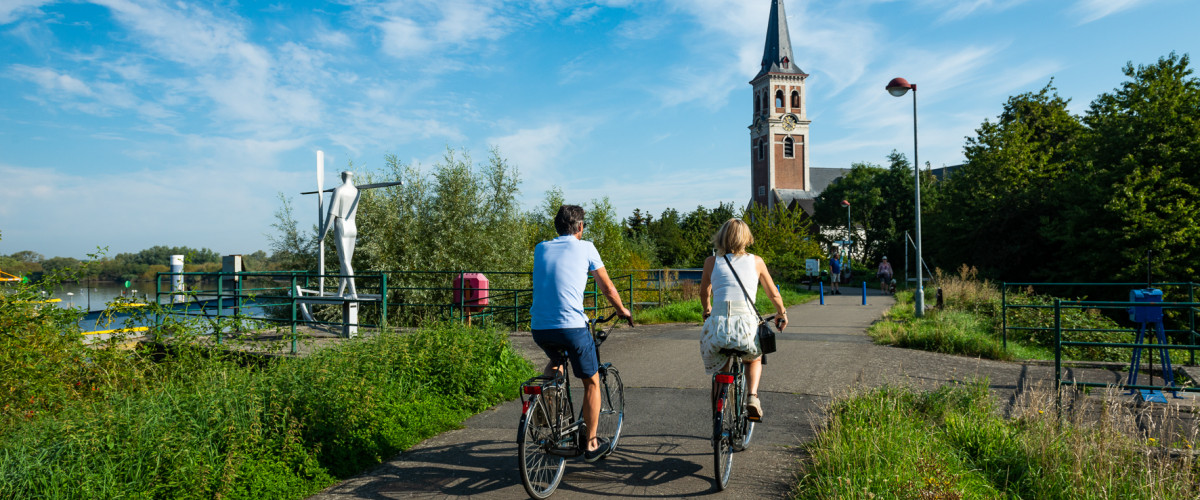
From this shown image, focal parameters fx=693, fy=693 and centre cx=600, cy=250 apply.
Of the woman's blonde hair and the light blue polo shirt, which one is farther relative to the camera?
the woman's blonde hair

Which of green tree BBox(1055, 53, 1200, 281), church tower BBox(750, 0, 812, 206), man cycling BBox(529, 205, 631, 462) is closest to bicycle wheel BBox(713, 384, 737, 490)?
man cycling BBox(529, 205, 631, 462)

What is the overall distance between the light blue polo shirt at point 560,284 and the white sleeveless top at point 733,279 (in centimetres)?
81

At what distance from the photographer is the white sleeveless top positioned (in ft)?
14.6

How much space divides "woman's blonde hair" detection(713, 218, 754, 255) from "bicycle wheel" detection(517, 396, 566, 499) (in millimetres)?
1568

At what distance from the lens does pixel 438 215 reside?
77.4 ft

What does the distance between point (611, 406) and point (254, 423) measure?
2.40 m

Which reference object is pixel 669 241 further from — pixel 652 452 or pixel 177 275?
pixel 652 452

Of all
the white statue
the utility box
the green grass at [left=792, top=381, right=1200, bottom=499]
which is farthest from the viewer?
the white statue

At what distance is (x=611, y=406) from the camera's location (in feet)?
16.2

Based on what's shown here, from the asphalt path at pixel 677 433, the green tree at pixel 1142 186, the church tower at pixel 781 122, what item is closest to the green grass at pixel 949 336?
the asphalt path at pixel 677 433

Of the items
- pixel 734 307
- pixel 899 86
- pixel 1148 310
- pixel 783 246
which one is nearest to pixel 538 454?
pixel 734 307

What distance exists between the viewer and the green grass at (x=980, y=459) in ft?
12.7

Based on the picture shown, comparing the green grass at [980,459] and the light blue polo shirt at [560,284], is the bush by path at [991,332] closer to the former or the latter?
the green grass at [980,459]

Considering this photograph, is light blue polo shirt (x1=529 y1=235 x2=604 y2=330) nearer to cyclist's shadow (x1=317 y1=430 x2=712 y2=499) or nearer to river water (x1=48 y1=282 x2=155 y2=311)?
cyclist's shadow (x1=317 y1=430 x2=712 y2=499)
